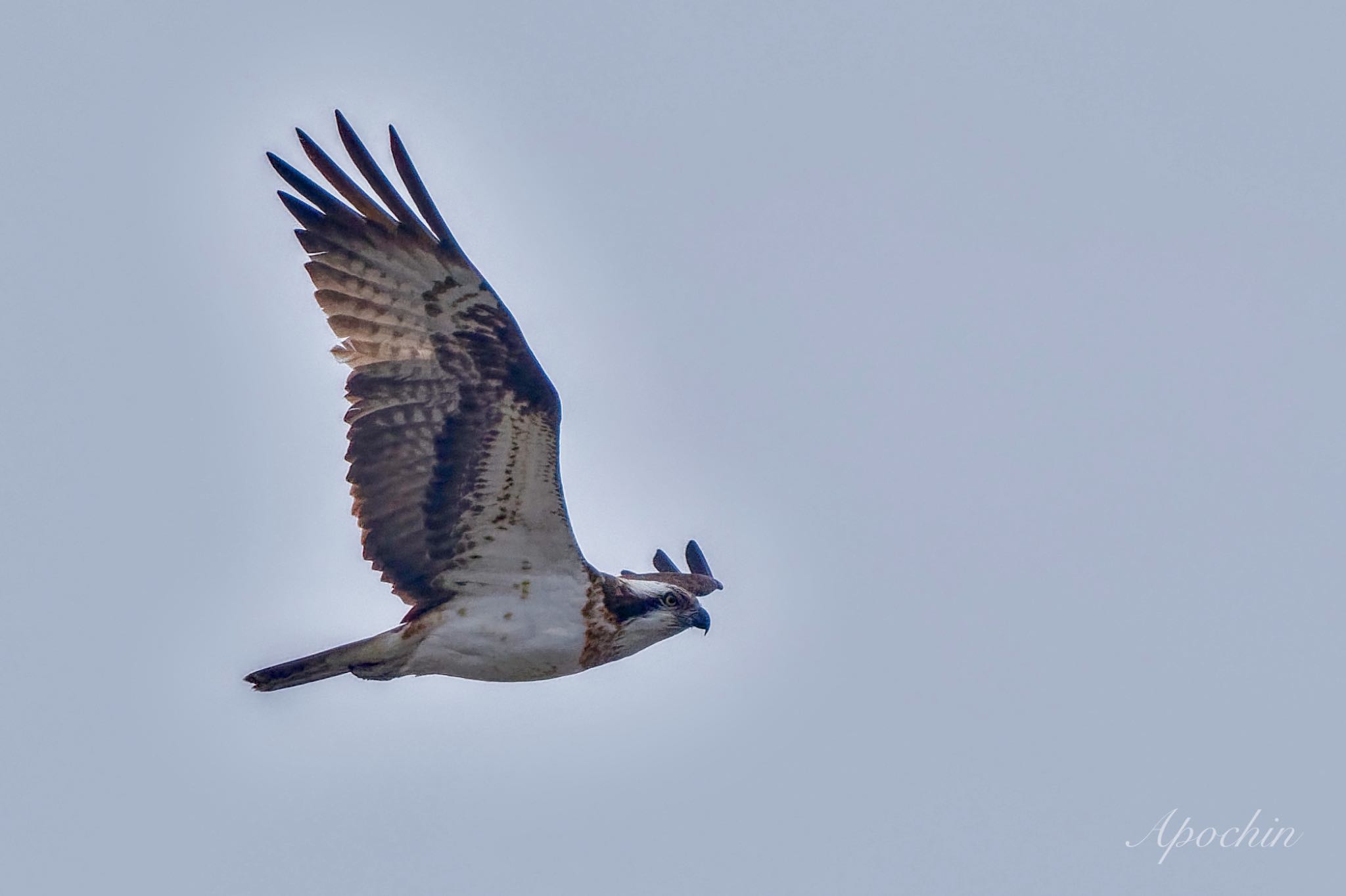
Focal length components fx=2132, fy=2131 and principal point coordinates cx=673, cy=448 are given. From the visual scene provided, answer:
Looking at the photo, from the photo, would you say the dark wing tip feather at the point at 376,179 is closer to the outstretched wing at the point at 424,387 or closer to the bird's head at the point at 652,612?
the outstretched wing at the point at 424,387

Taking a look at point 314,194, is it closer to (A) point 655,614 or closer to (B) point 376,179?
(B) point 376,179

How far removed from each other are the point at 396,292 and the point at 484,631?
7.03 feet

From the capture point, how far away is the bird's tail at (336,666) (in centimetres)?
1273

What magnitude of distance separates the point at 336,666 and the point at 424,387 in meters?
1.77

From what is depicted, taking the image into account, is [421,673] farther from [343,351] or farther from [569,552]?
[343,351]

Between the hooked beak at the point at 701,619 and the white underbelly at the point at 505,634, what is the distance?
781 mm

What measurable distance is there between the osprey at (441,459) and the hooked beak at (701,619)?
379 millimetres

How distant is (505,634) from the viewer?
13133mm

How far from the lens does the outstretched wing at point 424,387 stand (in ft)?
41.6

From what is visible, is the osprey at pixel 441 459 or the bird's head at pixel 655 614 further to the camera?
the bird's head at pixel 655 614

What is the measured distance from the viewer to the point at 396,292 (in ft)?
42.2

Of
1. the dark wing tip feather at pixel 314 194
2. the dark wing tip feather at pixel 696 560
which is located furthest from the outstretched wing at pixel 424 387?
the dark wing tip feather at pixel 696 560

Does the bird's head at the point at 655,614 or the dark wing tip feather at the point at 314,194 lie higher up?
the dark wing tip feather at the point at 314,194

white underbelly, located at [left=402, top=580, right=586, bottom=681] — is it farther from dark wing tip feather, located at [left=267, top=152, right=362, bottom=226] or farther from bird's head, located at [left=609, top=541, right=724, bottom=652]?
dark wing tip feather, located at [left=267, top=152, right=362, bottom=226]
